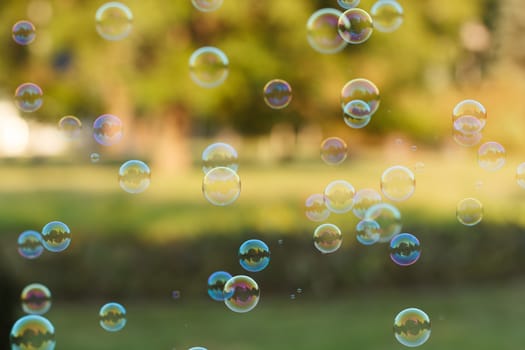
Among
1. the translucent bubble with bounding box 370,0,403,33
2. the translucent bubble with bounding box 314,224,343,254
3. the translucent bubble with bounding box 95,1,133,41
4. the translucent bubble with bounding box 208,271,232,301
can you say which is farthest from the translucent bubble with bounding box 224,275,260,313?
the translucent bubble with bounding box 95,1,133,41

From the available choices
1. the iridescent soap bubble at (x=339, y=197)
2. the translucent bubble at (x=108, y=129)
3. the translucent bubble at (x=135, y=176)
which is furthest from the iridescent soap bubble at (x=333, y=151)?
the translucent bubble at (x=108, y=129)

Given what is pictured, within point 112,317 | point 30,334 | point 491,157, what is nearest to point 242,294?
point 112,317

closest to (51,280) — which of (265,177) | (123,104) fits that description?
(265,177)

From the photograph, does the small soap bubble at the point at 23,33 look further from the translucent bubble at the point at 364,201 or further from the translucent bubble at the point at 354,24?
the translucent bubble at the point at 364,201

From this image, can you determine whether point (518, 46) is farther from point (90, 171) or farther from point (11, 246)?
point (11, 246)

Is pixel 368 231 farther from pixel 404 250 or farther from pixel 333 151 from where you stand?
pixel 333 151

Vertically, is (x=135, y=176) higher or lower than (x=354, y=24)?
lower
